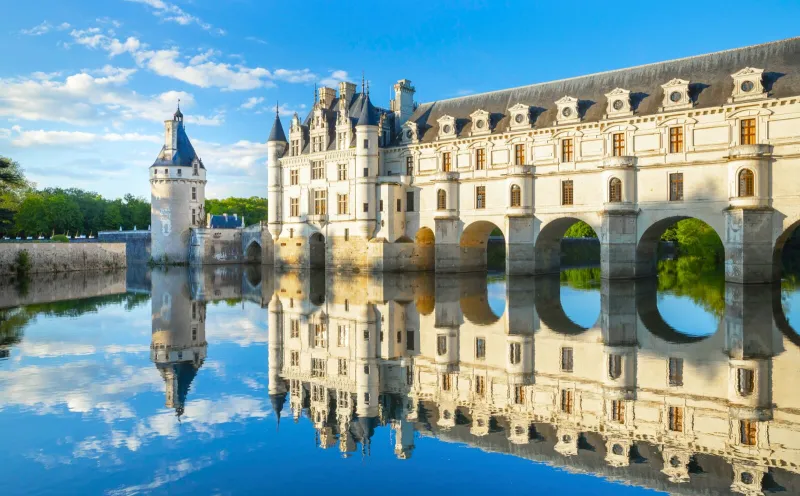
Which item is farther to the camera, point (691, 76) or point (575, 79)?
point (575, 79)

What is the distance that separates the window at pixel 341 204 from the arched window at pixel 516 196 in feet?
45.4

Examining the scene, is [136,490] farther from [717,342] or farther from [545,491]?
[717,342]

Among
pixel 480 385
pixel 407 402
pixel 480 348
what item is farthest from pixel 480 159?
pixel 407 402

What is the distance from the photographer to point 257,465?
26.8 ft

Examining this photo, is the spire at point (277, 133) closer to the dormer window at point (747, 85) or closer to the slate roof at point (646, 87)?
the slate roof at point (646, 87)

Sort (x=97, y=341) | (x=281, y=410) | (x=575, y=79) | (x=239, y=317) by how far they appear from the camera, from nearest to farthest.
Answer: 1. (x=281, y=410)
2. (x=97, y=341)
3. (x=239, y=317)
4. (x=575, y=79)

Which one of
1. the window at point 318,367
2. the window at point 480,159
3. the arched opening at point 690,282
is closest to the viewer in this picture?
the window at point 318,367

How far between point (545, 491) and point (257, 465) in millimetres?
3717

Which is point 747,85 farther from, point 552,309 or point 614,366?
point 614,366

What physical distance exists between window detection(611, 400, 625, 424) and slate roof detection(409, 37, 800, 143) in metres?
24.6

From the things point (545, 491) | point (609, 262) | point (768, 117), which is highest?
point (768, 117)

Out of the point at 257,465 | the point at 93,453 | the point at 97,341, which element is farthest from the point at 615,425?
the point at 97,341

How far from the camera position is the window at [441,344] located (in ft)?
50.1

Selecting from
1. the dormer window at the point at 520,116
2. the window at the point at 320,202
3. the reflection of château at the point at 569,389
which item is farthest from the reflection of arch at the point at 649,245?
the window at the point at 320,202
